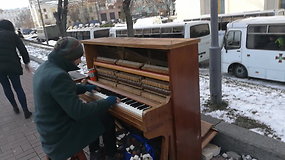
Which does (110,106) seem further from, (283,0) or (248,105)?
(283,0)

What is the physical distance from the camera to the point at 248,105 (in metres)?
4.24

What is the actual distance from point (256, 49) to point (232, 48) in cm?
104

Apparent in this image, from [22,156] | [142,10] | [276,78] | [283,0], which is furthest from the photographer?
[142,10]

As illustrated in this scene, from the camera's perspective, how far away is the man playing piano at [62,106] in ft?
7.72

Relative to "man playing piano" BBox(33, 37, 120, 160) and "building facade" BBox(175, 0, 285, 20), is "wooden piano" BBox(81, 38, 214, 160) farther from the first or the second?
"building facade" BBox(175, 0, 285, 20)

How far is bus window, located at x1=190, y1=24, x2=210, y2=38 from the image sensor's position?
1260cm

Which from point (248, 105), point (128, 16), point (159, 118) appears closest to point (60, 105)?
point (159, 118)

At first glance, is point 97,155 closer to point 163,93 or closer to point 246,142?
point 163,93

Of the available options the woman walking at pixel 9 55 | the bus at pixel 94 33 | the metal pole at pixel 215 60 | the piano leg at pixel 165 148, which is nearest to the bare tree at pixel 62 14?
the bus at pixel 94 33

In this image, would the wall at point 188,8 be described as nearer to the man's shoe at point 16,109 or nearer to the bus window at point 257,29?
the bus window at point 257,29

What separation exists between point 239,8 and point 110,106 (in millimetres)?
22824

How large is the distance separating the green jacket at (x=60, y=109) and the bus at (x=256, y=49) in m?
7.62

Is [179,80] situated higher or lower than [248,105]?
higher

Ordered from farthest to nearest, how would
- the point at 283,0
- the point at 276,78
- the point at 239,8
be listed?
the point at 239,8, the point at 283,0, the point at 276,78
